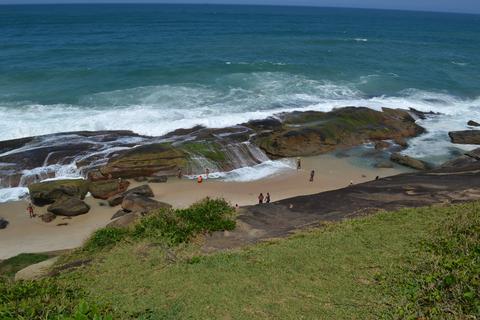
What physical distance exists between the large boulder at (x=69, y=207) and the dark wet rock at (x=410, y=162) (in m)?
18.9

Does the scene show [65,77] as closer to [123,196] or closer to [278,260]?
[123,196]

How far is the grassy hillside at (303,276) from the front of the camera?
31.7ft

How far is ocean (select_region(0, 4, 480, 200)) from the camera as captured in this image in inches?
1436

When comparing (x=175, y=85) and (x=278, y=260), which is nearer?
(x=278, y=260)

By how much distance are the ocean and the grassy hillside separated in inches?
776

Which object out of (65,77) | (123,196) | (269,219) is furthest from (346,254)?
(65,77)

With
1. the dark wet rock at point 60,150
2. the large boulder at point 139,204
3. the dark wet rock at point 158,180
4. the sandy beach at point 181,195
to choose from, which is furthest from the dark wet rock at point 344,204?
the dark wet rock at point 60,150

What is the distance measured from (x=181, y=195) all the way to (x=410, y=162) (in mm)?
14394

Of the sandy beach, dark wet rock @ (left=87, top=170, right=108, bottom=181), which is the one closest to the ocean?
the sandy beach

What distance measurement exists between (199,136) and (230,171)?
4.06m

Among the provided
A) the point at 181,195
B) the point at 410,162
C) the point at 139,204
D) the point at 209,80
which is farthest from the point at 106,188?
the point at 209,80

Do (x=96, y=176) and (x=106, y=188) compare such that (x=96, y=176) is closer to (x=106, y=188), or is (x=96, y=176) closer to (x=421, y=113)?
(x=106, y=188)

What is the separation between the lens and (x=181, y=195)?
25.6m

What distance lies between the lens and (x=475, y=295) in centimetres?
868
